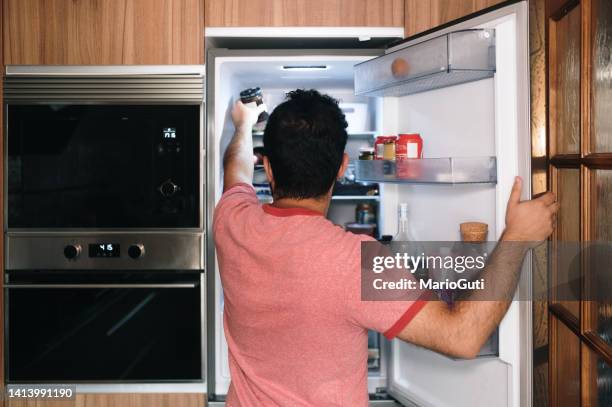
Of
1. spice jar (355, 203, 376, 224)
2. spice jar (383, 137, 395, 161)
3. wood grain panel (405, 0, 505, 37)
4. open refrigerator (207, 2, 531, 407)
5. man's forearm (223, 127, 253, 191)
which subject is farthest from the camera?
spice jar (355, 203, 376, 224)

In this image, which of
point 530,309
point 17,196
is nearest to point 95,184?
point 17,196

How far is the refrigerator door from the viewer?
4.99ft

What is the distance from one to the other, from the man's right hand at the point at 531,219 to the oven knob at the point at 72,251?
146 cm

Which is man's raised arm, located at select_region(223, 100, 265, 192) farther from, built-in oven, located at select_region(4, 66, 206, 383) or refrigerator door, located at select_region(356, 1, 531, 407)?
refrigerator door, located at select_region(356, 1, 531, 407)

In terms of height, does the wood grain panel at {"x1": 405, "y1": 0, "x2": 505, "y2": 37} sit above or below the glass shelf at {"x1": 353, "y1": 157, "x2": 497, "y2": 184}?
above

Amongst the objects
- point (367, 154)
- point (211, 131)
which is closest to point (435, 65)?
point (367, 154)

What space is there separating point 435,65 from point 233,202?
65 centimetres

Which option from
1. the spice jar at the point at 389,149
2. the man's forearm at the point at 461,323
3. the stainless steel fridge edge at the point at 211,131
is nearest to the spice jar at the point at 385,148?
the spice jar at the point at 389,149

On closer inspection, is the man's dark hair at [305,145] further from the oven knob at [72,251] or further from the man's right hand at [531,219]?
the oven knob at [72,251]

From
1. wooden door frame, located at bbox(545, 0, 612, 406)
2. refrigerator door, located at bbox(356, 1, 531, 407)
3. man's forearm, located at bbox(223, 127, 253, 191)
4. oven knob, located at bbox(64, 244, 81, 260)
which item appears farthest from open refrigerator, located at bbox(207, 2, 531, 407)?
oven knob, located at bbox(64, 244, 81, 260)

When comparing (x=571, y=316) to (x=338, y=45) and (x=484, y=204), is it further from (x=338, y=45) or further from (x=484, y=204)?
(x=338, y=45)

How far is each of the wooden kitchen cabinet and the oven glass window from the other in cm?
19

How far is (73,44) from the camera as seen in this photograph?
2125 mm

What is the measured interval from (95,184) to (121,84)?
0.36 meters
